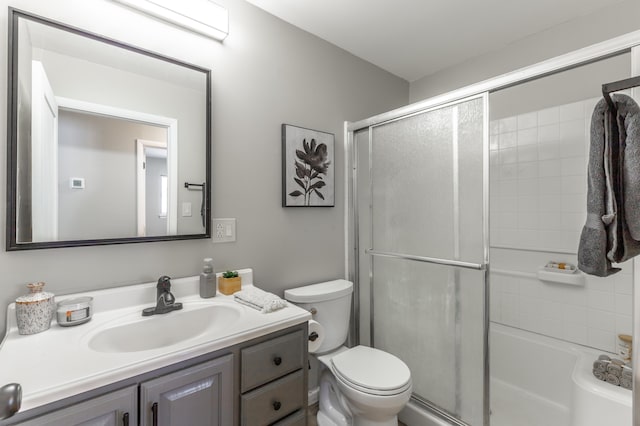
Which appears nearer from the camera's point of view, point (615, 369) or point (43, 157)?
point (43, 157)

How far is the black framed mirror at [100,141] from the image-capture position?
109cm

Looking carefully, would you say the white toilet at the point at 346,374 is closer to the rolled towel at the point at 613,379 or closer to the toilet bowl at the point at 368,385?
the toilet bowl at the point at 368,385

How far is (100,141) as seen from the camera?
1234 mm

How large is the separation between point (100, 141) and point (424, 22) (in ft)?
6.27

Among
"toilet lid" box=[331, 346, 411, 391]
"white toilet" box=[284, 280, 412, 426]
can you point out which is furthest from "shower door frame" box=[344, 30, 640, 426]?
"toilet lid" box=[331, 346, 411, 391]

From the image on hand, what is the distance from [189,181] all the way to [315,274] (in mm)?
982

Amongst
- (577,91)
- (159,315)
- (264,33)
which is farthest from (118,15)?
(577,91)

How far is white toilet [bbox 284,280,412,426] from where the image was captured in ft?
4.53

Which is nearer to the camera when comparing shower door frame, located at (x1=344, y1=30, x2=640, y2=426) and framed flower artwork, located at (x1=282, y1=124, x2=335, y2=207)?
shower door frame, located at (x1=344, y1=30, x2=640, y2=426)

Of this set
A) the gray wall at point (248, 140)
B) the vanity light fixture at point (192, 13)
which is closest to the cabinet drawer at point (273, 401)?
the gray wall at point (248, 140)

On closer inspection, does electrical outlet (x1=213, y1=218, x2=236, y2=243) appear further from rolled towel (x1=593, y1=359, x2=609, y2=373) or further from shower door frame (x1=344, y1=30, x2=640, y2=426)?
rolled towel (x1=593, y1=359, x2=609, y2=373)

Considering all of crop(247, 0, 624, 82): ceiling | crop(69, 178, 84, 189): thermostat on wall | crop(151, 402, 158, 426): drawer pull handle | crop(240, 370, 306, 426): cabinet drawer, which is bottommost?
crop(240, 370, 306, 426): cabinet drawer

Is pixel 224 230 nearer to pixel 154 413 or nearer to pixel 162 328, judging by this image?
pixel 162 328

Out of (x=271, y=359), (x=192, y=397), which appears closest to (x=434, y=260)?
(x=271, y=359)
